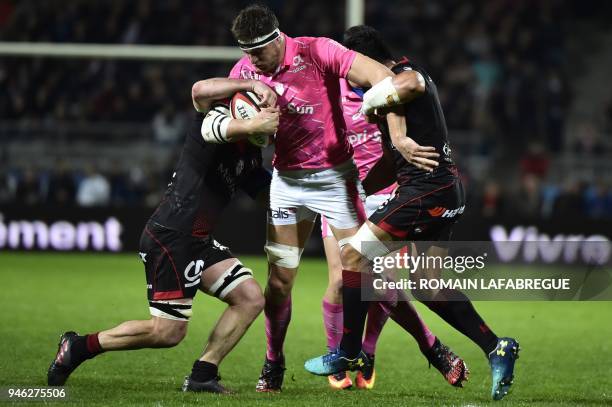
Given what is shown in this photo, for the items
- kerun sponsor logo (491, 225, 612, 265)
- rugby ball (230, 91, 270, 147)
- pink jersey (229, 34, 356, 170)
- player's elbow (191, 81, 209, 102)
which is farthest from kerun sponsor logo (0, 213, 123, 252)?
rugby ball (230, 91, 270, 147)

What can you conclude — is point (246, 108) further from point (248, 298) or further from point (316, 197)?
point (248, 298)

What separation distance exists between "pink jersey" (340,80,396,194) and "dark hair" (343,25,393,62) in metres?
0.76

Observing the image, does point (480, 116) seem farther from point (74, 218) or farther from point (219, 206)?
point (219, 206)

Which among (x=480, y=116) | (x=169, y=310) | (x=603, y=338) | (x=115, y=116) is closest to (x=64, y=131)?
(x=115, y=116)

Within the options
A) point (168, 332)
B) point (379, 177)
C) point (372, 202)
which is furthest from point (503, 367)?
point (168, 332)

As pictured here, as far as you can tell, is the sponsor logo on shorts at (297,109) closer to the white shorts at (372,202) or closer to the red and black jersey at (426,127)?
the red and black jersey at (426,127)

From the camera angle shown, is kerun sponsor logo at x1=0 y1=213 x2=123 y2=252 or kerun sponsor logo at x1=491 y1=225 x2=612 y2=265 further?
kerun sponsor logo at x1=0 y1=213 x2=123 y2=252

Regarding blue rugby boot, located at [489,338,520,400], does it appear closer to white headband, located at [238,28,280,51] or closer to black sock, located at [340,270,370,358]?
black sock, located at [340,270,370,358]

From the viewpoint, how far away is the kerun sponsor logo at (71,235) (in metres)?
15.6

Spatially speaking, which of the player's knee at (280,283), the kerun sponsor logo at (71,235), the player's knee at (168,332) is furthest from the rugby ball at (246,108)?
the kerun sponsor logo at (71,235)

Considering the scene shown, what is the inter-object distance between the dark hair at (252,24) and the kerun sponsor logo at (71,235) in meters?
9.96

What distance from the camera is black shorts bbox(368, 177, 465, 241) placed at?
577 centimetres

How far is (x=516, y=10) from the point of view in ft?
65.1

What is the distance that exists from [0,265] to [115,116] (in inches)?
194
